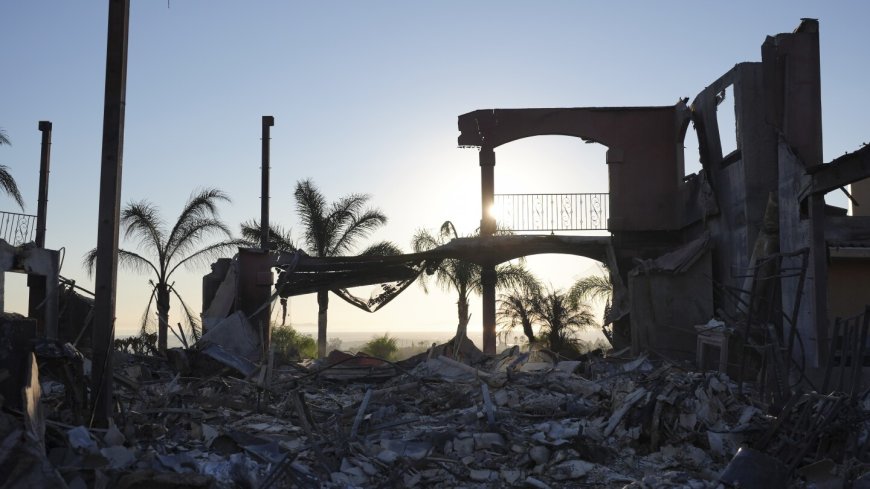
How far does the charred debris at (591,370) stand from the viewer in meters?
8.05

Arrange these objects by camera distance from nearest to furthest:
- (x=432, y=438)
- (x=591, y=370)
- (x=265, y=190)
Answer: (x=432, y=438)
(x=591, y=370)
(x=265, y=190)

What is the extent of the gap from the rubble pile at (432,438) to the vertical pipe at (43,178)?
17.4m

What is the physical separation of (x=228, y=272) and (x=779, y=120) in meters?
13.2

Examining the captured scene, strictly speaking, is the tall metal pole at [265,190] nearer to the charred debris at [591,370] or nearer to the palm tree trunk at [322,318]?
the palm tree trunk at [322,318]

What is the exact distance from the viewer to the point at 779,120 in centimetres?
1633

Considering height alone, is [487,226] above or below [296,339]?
above

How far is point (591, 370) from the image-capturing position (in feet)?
49.7

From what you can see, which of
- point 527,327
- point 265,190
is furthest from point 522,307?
point 265,190

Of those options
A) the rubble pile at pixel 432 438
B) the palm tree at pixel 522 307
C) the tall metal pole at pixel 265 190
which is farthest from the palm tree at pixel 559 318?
the rubble pile at pixel 432 438

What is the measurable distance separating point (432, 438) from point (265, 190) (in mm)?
19320

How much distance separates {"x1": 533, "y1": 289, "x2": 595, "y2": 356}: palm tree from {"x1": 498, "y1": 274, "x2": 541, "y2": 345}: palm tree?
22 centimetres

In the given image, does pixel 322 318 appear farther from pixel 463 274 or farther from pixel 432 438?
pixel 432 438

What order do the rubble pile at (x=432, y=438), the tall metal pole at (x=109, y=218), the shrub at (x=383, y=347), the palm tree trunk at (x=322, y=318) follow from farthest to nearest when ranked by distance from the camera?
the shrub at (x=383, y=347) → the palm tree trunk at (x=322, y=318) → the tall metal pole at (x=109, y=218) → the rubble pile at (x=432, y=438)

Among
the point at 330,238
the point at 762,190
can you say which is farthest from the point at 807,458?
the point at 330,238
